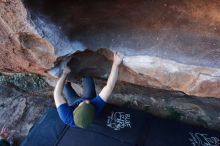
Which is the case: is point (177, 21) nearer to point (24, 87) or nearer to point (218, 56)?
point (218, 56)

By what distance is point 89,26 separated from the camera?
5.43 feet

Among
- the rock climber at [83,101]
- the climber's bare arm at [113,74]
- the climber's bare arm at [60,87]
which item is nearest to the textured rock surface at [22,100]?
the rock climber at [83,101]

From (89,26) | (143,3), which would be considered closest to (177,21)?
(143,3)

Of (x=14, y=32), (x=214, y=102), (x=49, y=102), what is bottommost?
(x=49, y=102)

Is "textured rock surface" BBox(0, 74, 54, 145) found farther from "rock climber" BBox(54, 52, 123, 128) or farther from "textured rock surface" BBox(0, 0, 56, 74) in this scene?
"textured rock surface" BBox(0, 0, 56, 74)

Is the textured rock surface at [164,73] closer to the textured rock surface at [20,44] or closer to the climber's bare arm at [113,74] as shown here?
the climber's bare arm at [113,74]

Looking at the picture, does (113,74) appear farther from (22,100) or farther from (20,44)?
(22,100)

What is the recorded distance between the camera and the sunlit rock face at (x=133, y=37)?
1.44 meters

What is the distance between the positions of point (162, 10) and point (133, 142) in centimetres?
87

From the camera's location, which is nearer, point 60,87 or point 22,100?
point 60,87

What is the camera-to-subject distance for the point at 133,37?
5.24ft

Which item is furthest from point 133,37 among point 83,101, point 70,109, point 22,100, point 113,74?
point 22,100

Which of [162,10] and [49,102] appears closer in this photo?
[162,10]

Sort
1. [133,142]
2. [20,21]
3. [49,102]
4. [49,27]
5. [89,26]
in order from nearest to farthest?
[20,21]
[49,27]
[89,26]
[133,142]
[49,102]
